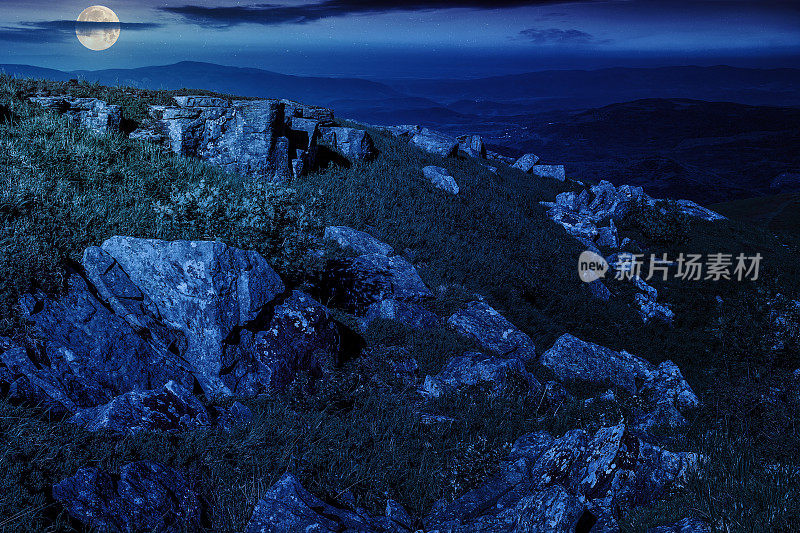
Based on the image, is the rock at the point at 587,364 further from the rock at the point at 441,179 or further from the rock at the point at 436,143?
the rock at the point at 436,143

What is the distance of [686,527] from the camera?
5043 mm

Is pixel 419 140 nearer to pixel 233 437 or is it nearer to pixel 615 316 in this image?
pixel 615 316

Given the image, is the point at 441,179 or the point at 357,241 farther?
the point at 441,179

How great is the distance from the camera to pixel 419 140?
42844 millimetres

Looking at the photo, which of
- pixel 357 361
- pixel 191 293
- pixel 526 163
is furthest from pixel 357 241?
pixel 526 163

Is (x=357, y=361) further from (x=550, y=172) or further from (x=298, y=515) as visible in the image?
(x=550, y=172)

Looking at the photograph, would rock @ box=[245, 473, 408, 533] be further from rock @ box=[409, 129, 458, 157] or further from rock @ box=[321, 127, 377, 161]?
rock @ box=[409, 129, 458, 157]

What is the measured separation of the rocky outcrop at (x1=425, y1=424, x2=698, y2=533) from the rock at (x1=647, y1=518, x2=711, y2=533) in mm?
592

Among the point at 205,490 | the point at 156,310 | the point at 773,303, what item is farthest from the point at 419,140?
the point at 205,490

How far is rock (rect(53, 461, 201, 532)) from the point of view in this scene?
480 cm

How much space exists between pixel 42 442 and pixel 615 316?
22.2 metres

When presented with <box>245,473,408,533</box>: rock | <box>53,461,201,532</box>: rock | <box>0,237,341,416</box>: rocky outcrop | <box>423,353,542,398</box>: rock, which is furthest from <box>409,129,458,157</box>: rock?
<box>53,461,201,532</box>: rock

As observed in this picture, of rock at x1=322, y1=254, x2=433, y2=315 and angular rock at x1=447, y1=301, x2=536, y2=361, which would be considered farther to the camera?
angular rock at x1=447, y1=301, x2=536, y2=361

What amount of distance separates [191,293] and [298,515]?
192 inches
